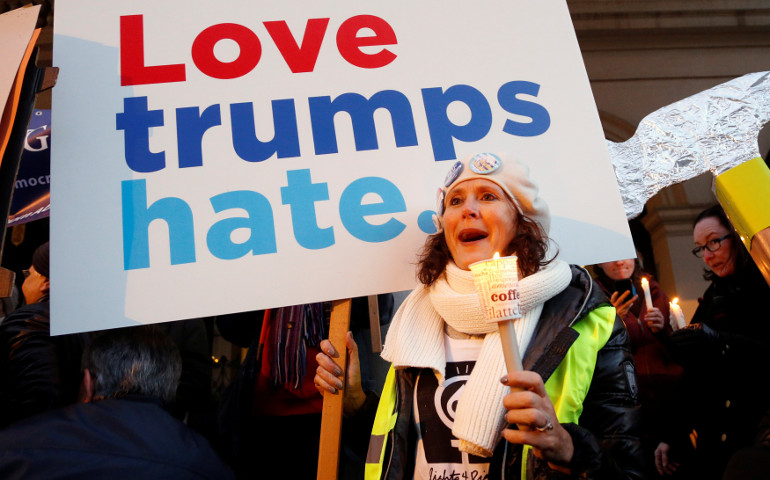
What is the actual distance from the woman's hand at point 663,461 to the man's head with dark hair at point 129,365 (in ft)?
6.98

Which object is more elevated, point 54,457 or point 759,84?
point 759,84

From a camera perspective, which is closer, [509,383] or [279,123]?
[509,383]

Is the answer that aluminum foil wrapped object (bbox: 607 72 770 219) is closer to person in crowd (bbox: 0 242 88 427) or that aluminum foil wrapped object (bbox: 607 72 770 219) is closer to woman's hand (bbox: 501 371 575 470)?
woman's hand (bbox: 501 371 575 470)

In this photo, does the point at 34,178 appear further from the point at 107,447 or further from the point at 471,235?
the point at 471,235

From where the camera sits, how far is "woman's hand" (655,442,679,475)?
2934 mm

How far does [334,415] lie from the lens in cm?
206

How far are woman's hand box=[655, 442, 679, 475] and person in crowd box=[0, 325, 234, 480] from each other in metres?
2.02

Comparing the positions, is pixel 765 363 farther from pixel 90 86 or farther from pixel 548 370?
pixel 90 86

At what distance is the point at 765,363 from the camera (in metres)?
2.44

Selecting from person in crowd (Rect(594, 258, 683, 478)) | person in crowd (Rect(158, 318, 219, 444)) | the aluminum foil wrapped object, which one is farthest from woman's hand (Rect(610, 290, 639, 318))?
person in crowd (Rect(158, 318, 219, 444))

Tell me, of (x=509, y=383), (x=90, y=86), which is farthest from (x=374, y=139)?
(x=509, y=383)

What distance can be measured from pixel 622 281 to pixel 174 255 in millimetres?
2308

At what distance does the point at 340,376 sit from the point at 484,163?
31.4 inches

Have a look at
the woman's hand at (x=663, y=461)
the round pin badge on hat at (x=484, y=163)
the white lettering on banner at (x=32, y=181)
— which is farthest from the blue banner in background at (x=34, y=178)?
the woman's hand at (x=663, y=461)
